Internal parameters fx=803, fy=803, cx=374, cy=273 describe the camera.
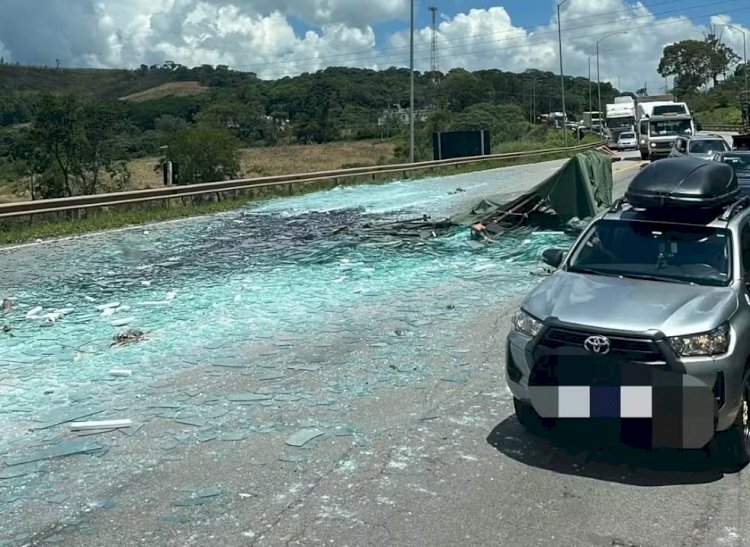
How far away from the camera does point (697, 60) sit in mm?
123312

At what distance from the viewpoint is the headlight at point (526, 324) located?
529 centimetres

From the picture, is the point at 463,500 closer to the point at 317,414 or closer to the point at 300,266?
the point at 317,414

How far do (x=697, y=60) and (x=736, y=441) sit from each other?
432 ft

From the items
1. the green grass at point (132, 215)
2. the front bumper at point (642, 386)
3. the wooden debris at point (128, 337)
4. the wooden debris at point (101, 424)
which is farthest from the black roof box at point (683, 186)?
the green grass at point (132, 215)

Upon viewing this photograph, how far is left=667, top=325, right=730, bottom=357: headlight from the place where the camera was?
4789 millimetres

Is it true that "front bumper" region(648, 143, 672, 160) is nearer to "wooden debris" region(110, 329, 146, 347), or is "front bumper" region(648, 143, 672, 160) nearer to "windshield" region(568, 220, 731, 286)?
"wooden debris" region(110, 329, 146, 347)

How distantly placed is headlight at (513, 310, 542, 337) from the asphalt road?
2.54 feet

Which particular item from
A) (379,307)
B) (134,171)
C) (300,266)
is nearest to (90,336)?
(379,307)

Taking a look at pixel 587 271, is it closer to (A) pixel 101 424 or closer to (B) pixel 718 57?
(A) pixel 101 424

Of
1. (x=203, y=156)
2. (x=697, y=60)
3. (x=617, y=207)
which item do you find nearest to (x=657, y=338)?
(x=617, y=207)

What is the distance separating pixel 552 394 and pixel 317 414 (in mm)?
1973

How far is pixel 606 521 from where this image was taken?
4398mm

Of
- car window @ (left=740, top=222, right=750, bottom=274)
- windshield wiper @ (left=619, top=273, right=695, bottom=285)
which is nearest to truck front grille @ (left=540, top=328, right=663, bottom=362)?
windshield wiper @ (left=619, top=273, right=695, bottom=285)

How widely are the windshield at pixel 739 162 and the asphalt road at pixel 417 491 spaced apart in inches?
492
